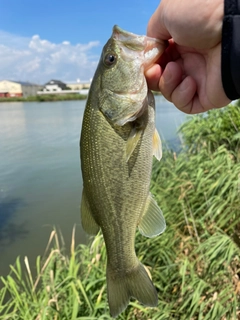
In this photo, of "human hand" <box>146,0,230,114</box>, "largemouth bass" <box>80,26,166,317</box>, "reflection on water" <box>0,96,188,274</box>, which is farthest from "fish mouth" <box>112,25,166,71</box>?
"reflection on water" <box>0,96,188,274</box>

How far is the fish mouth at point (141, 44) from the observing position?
1615 mm

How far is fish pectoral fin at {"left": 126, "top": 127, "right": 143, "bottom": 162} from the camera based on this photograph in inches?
63.8

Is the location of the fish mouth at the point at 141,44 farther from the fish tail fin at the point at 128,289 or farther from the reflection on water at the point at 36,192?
the reflection on water at the point at 36,192

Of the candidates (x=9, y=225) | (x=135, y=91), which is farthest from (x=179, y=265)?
(x=9, y=225)

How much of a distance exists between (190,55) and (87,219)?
3.36ft

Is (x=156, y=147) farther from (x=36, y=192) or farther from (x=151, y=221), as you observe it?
(x=36, y=192)

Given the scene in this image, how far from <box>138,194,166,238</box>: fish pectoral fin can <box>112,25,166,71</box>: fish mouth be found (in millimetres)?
679

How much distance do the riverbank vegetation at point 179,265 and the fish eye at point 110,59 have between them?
188 cm

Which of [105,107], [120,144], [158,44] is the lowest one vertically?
[120,144]

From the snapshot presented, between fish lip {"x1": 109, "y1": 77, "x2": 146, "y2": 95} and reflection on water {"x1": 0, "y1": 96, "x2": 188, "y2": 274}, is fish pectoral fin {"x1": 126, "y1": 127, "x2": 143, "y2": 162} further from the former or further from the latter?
reflection on water {"x1": 0, "y1": 96, "x2": 188, "y2": 274}

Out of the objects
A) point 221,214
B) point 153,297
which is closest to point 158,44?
point 153,297

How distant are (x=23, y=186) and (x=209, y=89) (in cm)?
845

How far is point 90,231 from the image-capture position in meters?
1.82

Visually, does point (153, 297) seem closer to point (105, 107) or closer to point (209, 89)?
point (105, 107)
